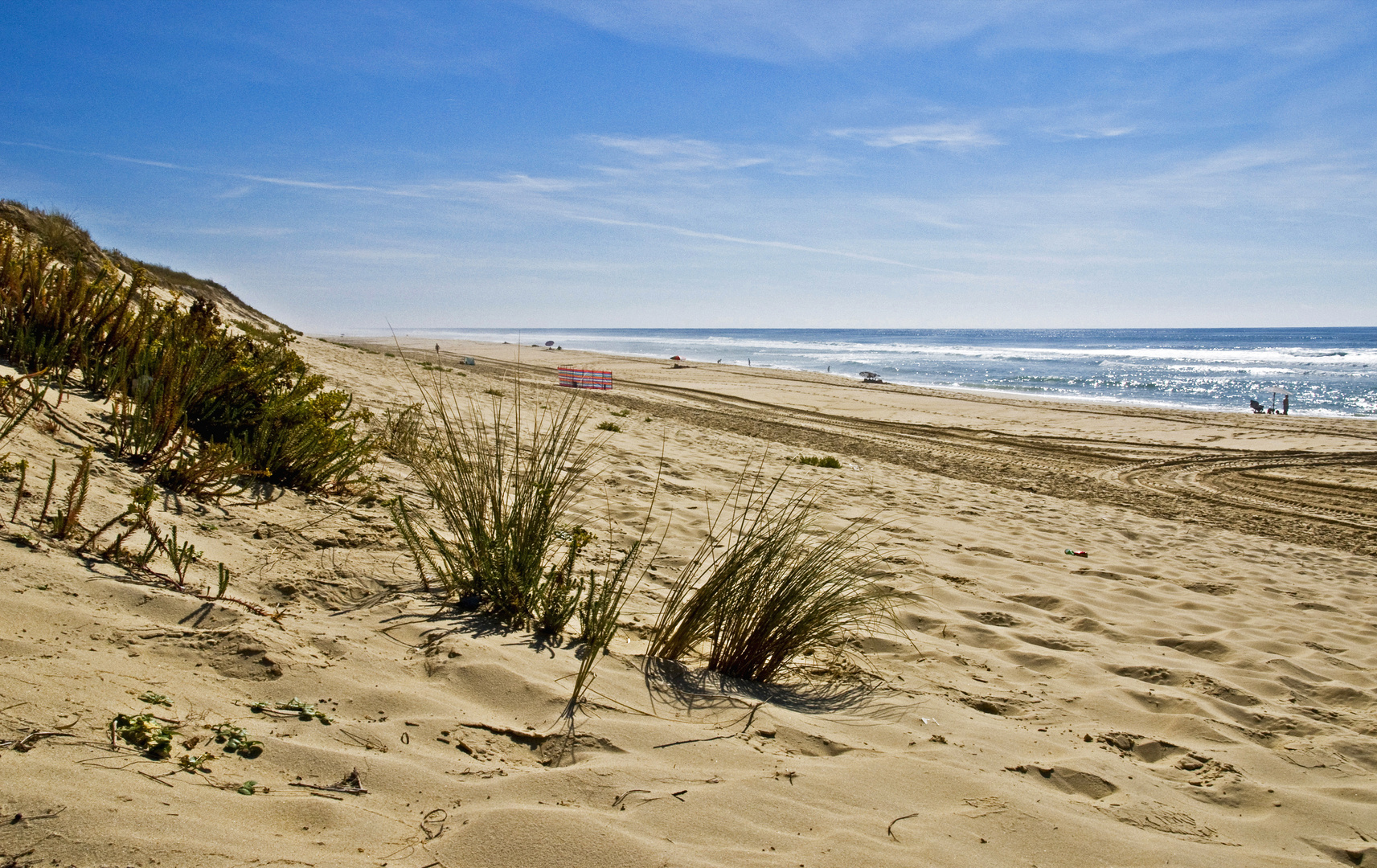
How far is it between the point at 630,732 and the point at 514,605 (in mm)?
927

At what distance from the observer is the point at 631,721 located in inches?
92.7

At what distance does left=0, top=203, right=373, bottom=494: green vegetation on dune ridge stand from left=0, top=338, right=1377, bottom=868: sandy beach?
0.19 m

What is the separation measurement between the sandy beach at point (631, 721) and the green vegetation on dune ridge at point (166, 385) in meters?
0.19

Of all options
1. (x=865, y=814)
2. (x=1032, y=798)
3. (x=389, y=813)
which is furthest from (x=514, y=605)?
(x=1032, y=798)

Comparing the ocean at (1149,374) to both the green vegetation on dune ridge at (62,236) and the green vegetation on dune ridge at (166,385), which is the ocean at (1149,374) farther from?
the green vegetation on dune ridge at (166,385)

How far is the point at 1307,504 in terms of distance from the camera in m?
9.54

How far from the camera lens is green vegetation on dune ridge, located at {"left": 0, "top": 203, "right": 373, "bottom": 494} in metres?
3.50

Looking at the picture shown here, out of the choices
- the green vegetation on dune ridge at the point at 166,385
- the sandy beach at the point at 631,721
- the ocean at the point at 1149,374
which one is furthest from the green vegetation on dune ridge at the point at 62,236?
the ocean at the point at 1149,374

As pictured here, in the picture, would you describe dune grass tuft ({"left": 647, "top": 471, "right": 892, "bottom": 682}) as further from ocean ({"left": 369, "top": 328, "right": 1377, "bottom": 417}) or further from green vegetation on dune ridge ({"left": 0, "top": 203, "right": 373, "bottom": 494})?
ocean ({"left": 369, "top": 328, "right": 1377, "bottom": 417})

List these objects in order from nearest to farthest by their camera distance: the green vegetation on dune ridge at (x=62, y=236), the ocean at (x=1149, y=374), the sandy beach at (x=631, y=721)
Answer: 1. the sandy beach at (x=631, y=721)
2. the green vegetation on dune ridge at (x=62, y=236)
3. the ocean at (x=1149, y=374)

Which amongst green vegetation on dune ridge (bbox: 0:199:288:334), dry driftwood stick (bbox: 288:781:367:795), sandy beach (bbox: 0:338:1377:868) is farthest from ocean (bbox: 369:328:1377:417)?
dry driftwood stick (bbox: 288:781:367:795)

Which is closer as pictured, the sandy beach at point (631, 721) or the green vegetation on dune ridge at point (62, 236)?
the sandy beach at point (631, 721)

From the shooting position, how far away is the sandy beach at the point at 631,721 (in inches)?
64.2

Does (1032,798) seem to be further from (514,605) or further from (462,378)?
(462,378)
